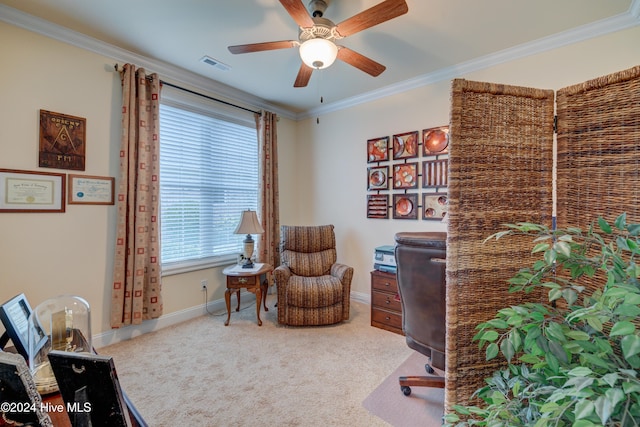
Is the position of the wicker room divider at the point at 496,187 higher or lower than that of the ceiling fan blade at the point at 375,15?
lower

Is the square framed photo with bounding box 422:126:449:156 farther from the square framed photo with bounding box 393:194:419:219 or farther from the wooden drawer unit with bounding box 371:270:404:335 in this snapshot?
the wooden drawer unit with bounding box 371:270:404:335

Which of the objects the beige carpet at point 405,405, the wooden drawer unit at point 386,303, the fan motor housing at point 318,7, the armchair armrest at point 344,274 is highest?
the fan motor housing at point 318,7

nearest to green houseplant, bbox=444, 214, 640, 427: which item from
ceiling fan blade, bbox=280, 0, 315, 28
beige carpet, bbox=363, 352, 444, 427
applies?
beige carpet, bbox=363, 352, 444, 427

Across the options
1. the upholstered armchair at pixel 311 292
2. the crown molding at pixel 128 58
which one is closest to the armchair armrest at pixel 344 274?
the upholstered armchair at pixel 311 292

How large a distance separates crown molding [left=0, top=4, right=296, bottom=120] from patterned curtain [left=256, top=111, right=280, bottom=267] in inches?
Result: 12.0

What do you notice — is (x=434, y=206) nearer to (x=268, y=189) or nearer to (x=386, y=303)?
(x=386, y=303)

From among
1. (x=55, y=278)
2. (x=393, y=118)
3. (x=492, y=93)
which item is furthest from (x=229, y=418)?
(x=393, y=118)

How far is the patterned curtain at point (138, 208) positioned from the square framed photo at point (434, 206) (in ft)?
9.38

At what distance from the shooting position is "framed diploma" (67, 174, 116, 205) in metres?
2.40

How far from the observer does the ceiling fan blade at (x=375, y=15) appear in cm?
157

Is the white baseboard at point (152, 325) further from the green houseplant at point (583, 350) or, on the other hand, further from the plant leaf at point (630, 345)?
the plant leaf at point (630, 345)

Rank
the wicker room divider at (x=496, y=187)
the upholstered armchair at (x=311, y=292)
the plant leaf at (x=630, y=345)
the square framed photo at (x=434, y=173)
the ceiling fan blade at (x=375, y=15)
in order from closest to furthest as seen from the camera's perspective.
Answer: the plant leaf at (x=630, y=345) → the wicker room divider at (x=496, y=187) → the ceiling fan blade at (x=375, y=15) → the upholstered armchair at (x=311, y=292) → the square framed photo at (x=434, y=173)

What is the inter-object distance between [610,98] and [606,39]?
6.58ft

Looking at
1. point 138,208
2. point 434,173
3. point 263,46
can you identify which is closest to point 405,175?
point 434,173
